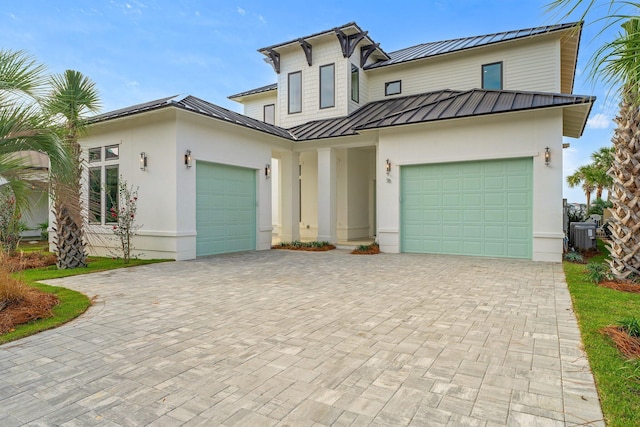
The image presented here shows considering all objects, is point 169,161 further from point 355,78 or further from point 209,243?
point 355,78

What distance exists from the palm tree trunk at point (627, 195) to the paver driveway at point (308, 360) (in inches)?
58.1

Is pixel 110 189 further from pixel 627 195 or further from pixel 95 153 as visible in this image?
pixel 627 195

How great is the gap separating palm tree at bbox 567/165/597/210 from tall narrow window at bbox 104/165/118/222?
3216 cm

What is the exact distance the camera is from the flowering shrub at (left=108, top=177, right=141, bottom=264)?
955 cm

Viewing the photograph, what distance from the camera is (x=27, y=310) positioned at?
182 inches

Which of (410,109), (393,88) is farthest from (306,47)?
(410,109)

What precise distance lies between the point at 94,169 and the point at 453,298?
11082 mm

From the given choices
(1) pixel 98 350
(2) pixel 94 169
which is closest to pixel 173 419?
(1) pixel 98 350

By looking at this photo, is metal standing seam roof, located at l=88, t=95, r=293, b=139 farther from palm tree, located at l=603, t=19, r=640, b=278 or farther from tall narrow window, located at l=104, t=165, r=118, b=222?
palm tree, located at l=603, t=19, r=640, b=278

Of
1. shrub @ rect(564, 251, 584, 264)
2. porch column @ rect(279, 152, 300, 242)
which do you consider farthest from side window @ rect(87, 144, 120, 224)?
shrub @ rect(564, 251, 584, 264)

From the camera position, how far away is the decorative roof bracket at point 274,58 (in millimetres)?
16219

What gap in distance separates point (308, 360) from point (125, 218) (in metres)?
8.08

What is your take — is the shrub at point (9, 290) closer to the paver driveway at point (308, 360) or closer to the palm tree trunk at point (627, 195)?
the paver driveway at point (308, 360)

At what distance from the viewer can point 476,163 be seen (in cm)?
1031
